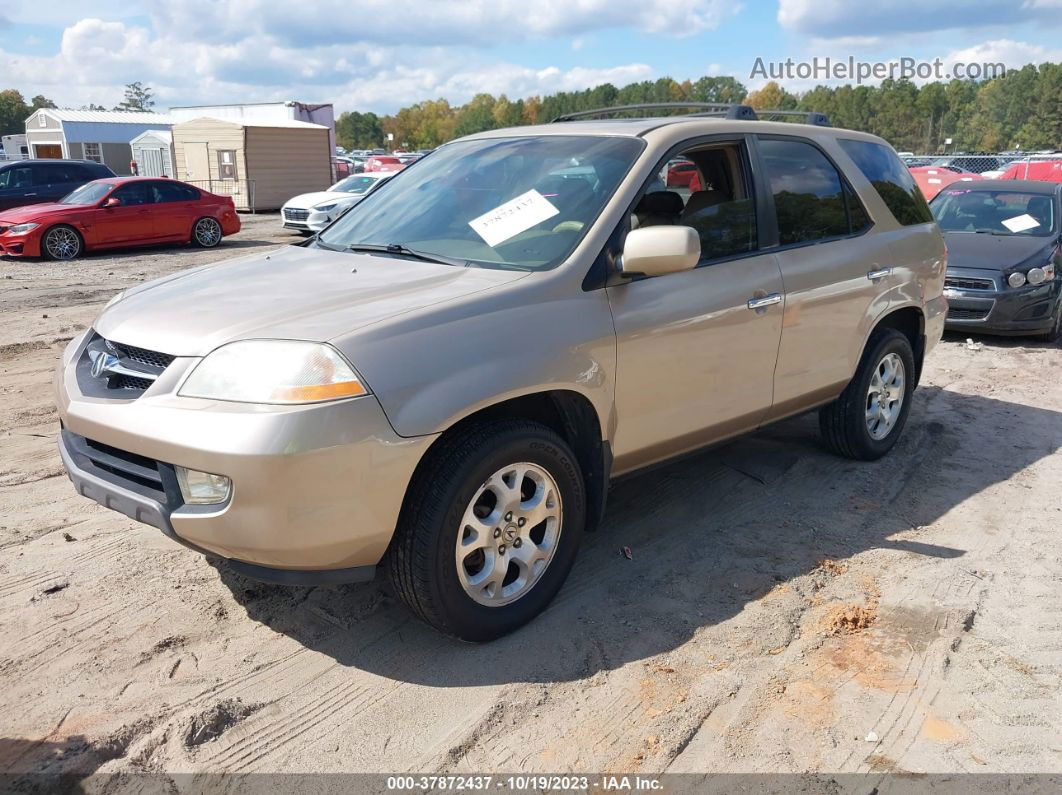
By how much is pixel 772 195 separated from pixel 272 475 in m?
2.94

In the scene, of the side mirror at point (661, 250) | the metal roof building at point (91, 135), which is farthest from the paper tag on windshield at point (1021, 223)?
the metal roof building at point (91, 135)

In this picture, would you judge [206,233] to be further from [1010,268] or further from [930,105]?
[930,105]

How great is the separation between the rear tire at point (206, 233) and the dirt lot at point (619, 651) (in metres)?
13.3

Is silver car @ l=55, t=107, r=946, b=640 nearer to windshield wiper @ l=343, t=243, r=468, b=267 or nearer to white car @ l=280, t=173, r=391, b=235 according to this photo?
windshield wiper @ l=343, t=243, r=468, b=267

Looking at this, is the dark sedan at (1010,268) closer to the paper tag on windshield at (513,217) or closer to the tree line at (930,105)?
the paper tag on windshield at (513,217)

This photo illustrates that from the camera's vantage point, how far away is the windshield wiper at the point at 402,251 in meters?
3.69

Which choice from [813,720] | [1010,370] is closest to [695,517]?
[813,720]

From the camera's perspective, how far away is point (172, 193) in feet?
55.6

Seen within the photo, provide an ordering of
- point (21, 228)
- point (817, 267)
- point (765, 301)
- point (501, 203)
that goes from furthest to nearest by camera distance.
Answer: point (21, 228) < point (817, 267) < point (765, 301) < point (501, 203)

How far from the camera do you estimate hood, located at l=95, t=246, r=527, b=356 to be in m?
3.02

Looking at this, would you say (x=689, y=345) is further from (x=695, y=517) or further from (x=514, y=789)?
(x=514, y=789)

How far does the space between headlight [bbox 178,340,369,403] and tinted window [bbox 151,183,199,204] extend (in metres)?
15.4

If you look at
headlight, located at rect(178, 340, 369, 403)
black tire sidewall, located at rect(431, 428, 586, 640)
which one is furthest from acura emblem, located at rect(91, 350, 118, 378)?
black tire sidewall, located at rect(431, 428, 586, 640)

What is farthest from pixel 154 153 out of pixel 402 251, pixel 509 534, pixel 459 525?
pixel 459 525
